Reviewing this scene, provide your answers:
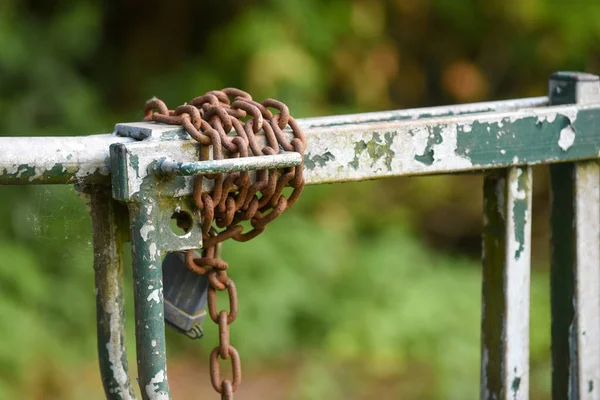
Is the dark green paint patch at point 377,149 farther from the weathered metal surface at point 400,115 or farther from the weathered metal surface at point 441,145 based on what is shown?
the weathered metal surface at point 400,115

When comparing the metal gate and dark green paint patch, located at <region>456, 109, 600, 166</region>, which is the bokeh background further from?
dark green paint patch, located at <region>456, 109, 600, 166</region>

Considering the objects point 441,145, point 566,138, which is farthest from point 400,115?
point 566,138

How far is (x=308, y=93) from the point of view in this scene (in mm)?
4398

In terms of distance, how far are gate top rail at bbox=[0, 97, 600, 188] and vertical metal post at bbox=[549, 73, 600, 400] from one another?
51 mm

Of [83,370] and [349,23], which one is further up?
[349,23]

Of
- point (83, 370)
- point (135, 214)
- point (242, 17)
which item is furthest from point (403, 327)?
point (135, 214)

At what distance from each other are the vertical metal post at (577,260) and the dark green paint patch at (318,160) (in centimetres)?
40

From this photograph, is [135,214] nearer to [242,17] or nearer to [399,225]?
[242,17]

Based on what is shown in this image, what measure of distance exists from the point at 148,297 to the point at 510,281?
0.51 metres

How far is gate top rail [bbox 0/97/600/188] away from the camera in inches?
39.2

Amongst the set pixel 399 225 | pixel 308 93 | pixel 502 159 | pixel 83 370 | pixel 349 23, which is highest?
pixel 349 23

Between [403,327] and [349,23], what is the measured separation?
160 centimetres

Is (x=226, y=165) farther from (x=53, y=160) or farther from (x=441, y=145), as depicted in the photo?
(x=441, y=145)

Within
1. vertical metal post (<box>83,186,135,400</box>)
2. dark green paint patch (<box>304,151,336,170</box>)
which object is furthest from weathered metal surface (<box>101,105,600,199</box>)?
vertical metal post (<box>83,186,135,400</box>)
